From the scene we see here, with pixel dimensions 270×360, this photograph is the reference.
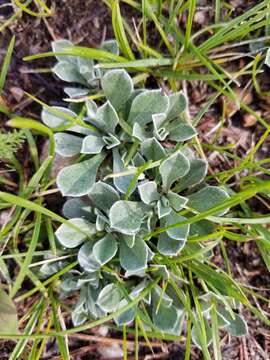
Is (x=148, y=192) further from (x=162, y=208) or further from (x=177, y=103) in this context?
(x=177, y=103)

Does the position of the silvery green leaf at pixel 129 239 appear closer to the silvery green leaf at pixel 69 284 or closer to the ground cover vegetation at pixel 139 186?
the ground cover vegetation at pixel 139 186

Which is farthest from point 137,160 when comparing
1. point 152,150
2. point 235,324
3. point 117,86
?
point 235,324

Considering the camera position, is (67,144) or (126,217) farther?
(67,144)

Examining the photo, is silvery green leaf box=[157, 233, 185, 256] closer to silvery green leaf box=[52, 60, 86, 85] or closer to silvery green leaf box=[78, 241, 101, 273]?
silvery green leaf box=[78, 241, 101, 273]

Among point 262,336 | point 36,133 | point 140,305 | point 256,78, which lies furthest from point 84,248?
point 256,78

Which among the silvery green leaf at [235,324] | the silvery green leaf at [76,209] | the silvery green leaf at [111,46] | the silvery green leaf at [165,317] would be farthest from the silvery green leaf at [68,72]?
the silvery green leaf at [235,324]
